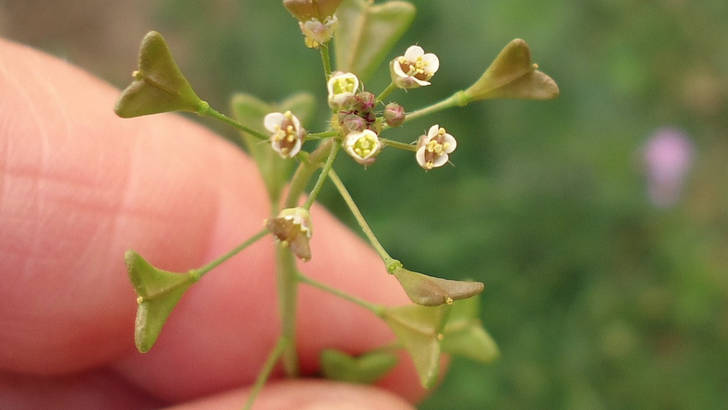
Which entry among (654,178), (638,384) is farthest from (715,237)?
(638,384)

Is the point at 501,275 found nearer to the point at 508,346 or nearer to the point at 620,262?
Answer: the point at 508,346

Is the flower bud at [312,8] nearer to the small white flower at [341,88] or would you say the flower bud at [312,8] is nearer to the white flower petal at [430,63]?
the small white flower at [341,88]

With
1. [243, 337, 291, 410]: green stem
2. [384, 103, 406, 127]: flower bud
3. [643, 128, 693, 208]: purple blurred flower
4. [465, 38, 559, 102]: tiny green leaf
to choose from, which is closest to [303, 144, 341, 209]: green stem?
A: [384, 103, 406, 127]: flower bud

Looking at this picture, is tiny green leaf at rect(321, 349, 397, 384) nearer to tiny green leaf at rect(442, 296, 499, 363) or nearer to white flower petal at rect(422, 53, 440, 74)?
tiny green leaf at rect(442, 296, 499, 363)

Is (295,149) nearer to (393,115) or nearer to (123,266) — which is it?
(393,115)

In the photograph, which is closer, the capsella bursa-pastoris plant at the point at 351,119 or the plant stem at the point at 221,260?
the capsella bursa-pastoris plant at the point at 351,119

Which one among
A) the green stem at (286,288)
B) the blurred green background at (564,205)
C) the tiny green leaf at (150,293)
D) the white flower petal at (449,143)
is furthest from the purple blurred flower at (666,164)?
the tiny green leaf at (150,293)
